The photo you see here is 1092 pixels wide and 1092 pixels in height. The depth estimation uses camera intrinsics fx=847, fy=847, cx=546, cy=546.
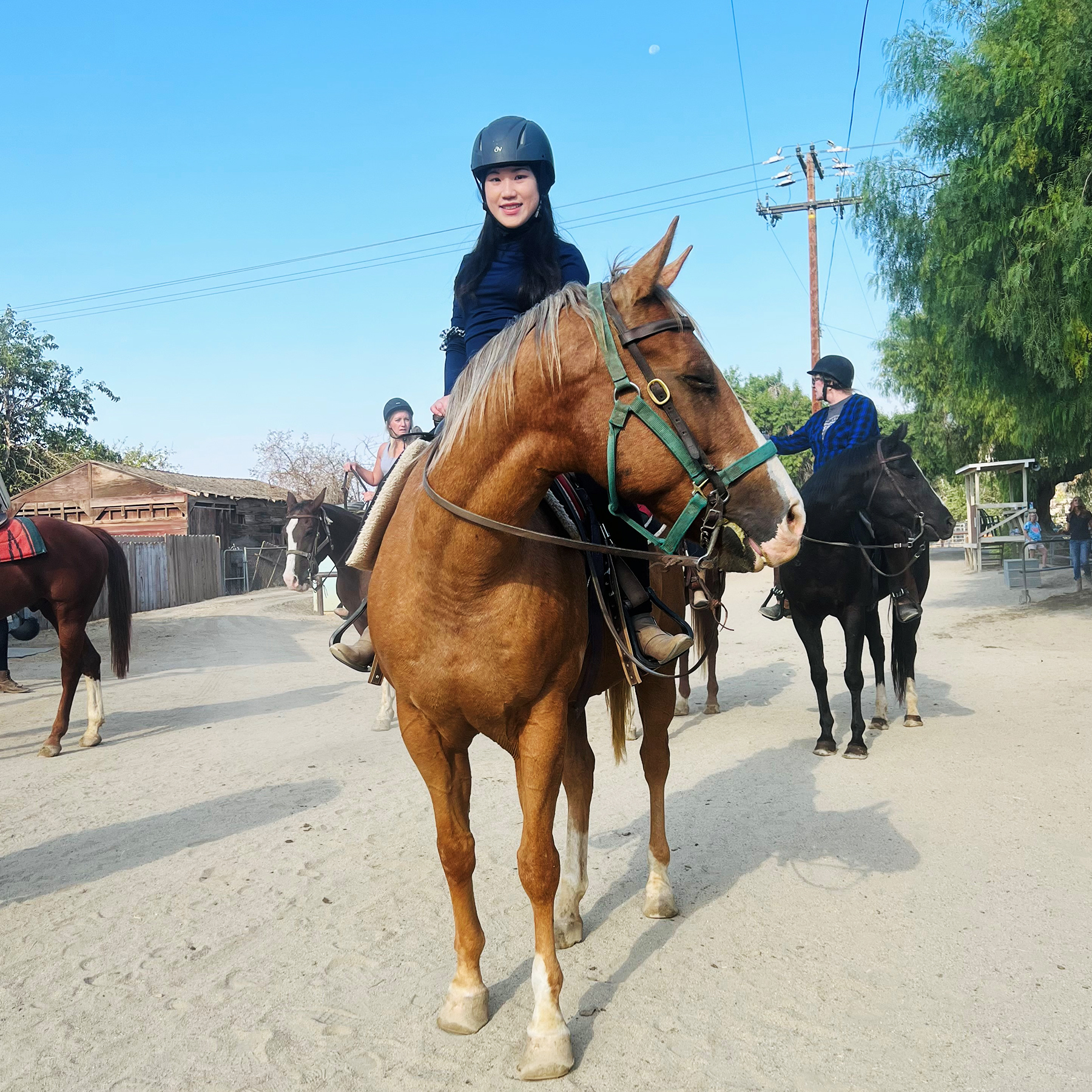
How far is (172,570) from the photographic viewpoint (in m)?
26.7

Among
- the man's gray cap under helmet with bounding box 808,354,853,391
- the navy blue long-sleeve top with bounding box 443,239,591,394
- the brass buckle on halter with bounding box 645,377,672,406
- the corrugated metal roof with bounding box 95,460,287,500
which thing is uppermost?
the corrugated metal roof with bounding box 95,460,287,500

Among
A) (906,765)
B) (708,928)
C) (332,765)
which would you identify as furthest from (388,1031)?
(906,765)

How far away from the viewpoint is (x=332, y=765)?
7.20 meters

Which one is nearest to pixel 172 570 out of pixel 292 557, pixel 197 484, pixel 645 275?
pixel 197 484

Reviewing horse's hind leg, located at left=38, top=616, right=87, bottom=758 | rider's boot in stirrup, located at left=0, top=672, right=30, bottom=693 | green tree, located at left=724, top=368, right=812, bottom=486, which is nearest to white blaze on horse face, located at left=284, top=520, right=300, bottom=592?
horse's hind leg, located at left=38, top=616, right=87, bottom=758

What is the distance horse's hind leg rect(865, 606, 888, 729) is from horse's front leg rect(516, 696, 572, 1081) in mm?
5328

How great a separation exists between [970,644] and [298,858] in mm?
11014

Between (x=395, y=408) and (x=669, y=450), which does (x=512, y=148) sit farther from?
(x=395, y=408)

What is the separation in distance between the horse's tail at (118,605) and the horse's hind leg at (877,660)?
7533 millimetres

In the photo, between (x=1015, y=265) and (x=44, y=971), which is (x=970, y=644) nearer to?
(x=1015, y=265)

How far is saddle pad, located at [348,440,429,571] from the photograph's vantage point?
3.37 meters

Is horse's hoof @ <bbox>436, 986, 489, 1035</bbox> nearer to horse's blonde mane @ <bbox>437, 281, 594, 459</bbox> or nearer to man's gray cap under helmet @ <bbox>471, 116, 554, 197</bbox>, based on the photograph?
horse's blonde mane @ <bbox>437, 281, 594, 459</bbox>

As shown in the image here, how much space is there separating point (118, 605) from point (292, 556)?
2.03m

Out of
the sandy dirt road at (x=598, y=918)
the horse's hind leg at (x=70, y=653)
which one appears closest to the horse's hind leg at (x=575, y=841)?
the sandy dirt road at (x=598, y=918)
